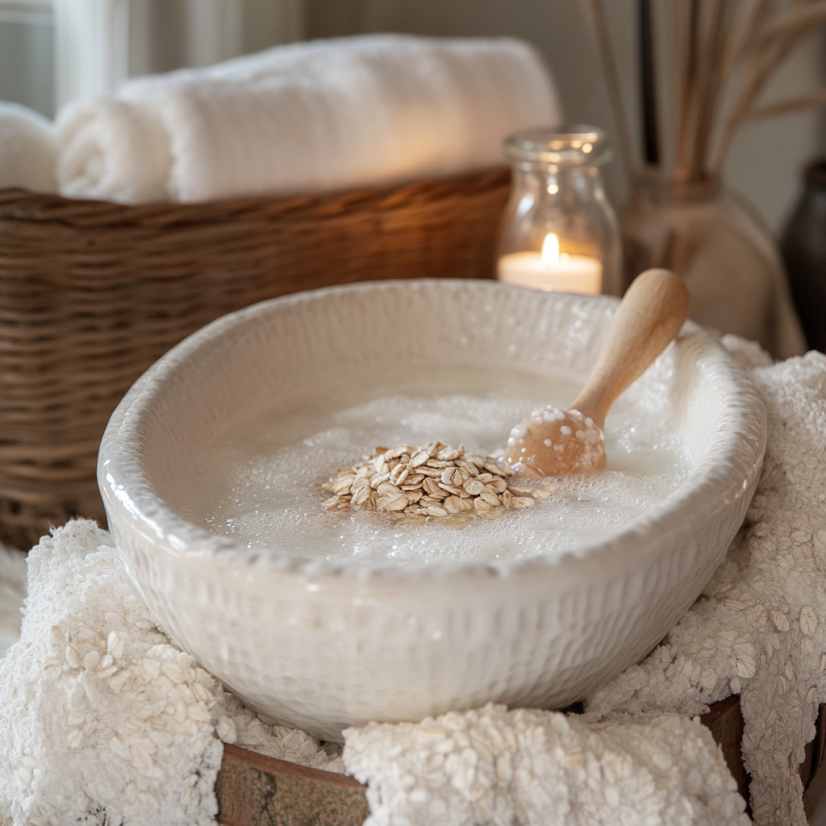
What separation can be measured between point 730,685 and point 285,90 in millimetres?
629

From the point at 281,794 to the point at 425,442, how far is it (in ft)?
0.80

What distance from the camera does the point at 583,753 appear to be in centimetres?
50

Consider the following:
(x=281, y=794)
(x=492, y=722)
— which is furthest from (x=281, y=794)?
(x=492, y=722)

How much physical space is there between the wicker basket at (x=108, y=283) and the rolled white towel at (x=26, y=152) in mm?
70

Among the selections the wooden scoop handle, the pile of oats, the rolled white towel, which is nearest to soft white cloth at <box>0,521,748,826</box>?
the pile of oats

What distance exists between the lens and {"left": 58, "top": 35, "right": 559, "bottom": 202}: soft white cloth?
0.93 meters

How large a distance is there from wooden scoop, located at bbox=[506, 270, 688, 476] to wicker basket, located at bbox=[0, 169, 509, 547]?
328 mm

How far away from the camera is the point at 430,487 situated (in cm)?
60

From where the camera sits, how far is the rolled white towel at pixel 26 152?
2.94 feet

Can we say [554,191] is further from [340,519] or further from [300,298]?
[340,519]

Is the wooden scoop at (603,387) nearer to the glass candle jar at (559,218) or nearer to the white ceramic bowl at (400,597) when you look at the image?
the white ceramic bowl at (400,597)

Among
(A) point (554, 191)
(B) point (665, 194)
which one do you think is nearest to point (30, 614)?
(A) point (554, 191)

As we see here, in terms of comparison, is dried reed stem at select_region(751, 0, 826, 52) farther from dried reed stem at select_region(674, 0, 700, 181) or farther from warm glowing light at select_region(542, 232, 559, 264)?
warm glowing light at select_region(542, 232, 559, 264)

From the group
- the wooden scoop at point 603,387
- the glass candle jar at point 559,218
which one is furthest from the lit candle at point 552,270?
the wooden scoop at point 603,387
